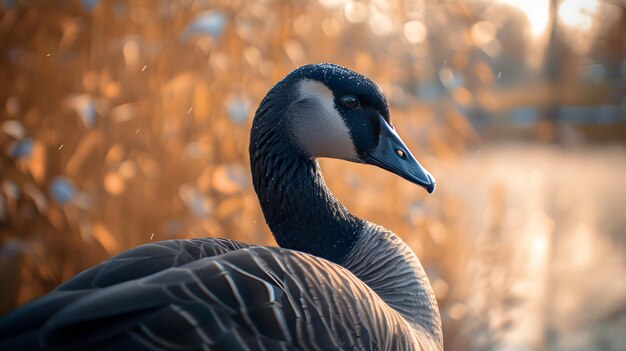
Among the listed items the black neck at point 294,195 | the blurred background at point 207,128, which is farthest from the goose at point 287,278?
the blurred background at point 207,128

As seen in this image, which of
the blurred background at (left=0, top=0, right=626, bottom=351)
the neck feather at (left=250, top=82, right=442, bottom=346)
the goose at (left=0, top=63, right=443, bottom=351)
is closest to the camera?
Answer: the goose at (left=0, top=63, right=443, bottom=351)

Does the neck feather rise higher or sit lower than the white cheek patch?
lower

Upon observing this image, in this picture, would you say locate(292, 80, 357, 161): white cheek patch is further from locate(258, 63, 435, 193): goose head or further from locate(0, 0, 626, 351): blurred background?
locate(0, 0, 626, 351): blurred background

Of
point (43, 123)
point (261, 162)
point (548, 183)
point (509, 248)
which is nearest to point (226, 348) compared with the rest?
point (261, 162)

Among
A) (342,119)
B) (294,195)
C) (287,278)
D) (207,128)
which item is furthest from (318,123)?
(207,128)

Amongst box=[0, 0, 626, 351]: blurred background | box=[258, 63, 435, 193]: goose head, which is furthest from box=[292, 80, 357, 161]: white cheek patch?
box=[0, 0, 626, 351]: blurred background

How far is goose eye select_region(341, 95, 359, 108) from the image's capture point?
64.9 inches

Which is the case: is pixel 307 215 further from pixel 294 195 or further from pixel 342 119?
pixel 342 119

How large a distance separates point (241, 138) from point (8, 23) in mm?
869

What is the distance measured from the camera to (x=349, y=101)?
165 cm

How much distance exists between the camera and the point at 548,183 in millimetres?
5082

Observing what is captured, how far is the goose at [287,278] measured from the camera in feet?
3.92

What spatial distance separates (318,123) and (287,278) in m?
0.44

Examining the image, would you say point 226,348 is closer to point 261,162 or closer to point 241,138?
point 261,162
